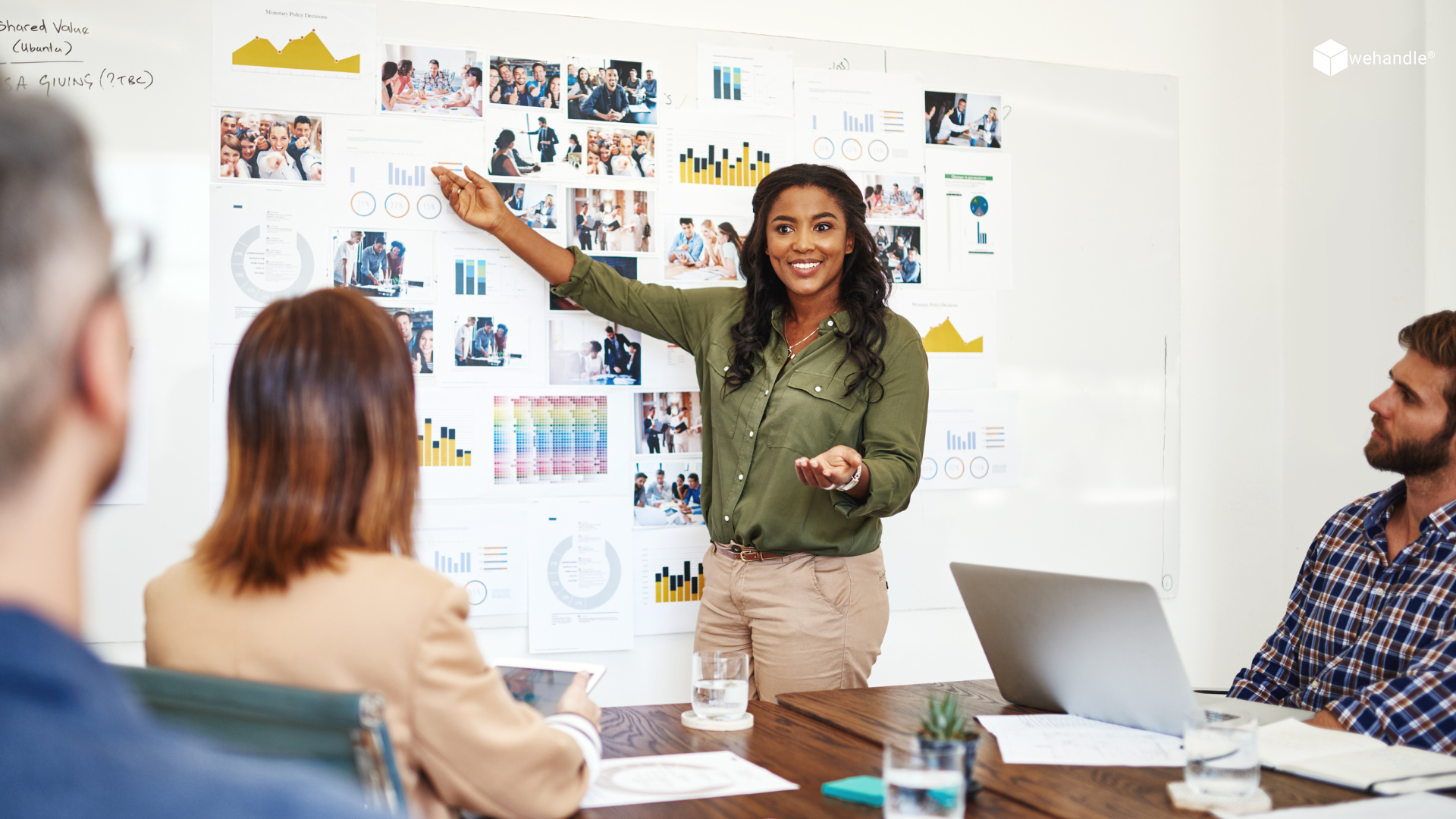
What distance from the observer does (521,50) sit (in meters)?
2.85

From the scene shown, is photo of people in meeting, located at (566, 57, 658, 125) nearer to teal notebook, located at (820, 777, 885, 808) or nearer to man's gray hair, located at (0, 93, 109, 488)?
teal notebook, located at (820, 777, 885, 808)

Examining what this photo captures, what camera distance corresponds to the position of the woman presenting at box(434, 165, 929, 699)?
247 cm

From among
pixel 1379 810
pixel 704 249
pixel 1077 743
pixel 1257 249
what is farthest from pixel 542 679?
pixel 1257 249

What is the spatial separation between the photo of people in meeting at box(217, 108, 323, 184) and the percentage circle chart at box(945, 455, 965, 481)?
1.91m

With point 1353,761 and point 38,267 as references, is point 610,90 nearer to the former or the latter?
point 1353,761

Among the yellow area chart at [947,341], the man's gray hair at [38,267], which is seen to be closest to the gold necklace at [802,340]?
the yellow area chart at [947,341]

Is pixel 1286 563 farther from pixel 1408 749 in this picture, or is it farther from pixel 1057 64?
pixel 1408 749

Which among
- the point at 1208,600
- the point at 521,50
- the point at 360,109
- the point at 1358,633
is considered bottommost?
the point at 1208,600

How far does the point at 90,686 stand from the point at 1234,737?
1209 mm

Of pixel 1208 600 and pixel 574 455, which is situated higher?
pixel 574 455

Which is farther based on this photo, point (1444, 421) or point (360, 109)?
point (360, 109)

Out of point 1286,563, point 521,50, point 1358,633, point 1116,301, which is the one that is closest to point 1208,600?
point 1286,563

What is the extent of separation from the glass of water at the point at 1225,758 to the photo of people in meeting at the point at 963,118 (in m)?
2.27

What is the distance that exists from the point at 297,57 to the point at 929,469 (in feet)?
6.70
